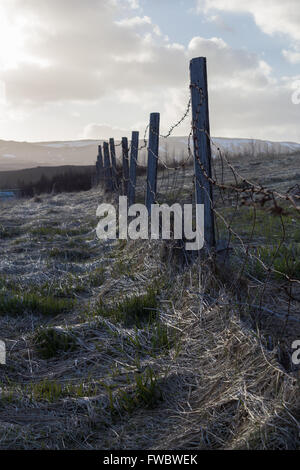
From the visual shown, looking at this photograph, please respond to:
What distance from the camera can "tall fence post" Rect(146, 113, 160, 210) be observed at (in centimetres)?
522

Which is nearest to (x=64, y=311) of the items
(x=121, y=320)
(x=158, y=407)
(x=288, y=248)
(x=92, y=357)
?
(x=121, y=320)

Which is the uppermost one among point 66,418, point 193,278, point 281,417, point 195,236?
point 195,236

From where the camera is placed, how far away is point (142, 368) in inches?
100

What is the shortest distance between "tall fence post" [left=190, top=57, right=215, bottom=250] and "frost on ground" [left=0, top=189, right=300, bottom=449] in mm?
A: 355

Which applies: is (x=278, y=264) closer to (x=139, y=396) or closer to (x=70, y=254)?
(x=139, y=396)

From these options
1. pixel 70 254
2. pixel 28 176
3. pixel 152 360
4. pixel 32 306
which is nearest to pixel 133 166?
pixel 70 254

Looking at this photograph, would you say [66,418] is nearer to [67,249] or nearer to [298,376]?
[298,376]

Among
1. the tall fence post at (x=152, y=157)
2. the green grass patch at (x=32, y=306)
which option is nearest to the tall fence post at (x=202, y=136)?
A: the green grass patch at (x=32, y=306)

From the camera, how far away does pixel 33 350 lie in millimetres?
2998

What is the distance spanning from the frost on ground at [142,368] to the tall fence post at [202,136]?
0.36 meters

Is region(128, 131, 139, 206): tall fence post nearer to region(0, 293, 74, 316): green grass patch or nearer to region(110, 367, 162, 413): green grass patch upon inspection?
region(0, 293, 74, 316): green grass patch

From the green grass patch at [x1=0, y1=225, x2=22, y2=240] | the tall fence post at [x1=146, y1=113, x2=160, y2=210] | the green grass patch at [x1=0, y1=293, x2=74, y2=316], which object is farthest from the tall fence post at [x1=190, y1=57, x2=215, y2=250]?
the green grass patch at [x1=0, y1=225, x2=22, y2=240]

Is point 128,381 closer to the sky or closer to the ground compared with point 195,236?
closer to the ground

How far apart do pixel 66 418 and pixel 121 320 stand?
1.15 meters
